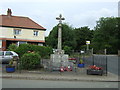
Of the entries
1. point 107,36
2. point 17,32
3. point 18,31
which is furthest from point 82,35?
point 17,32

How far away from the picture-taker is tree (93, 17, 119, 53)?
5350 cm

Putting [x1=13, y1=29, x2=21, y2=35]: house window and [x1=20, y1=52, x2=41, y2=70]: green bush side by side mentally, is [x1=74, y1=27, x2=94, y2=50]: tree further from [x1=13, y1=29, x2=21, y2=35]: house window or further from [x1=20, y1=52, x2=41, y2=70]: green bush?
[x1=20, y1=52, x2=41, y2=70]: green bush

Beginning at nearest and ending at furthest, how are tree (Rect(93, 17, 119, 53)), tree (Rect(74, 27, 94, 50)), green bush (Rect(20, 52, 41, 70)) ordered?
green bush (Rect(20, 52, 41, 70))
tree (Rect(93, 17, 119, 53))
tree (Rect(74, 27, 94, 50))

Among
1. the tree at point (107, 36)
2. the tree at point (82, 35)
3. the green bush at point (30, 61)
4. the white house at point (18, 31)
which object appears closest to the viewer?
the green bush at point (30, 61)

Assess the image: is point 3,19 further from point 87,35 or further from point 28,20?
point 87,35

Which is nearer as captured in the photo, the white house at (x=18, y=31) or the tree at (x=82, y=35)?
the white house at (x=18, y=31)

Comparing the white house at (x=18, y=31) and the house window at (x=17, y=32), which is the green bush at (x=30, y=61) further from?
the house window at (x=17, y=32)

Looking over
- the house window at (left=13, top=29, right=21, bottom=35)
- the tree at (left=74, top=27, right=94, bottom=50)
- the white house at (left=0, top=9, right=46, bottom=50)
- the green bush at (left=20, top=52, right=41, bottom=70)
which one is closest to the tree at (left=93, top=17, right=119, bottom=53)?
the tree at (left=74, top=27, right=94, bottom=50)

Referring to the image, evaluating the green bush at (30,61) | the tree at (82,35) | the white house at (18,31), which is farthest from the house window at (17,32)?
the tree at (82,35)

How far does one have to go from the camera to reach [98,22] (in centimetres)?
6078

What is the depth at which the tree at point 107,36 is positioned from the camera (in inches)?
2106

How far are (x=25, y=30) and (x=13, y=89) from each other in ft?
94.0

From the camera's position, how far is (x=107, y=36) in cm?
5606

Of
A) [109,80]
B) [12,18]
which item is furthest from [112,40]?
[109,80]
